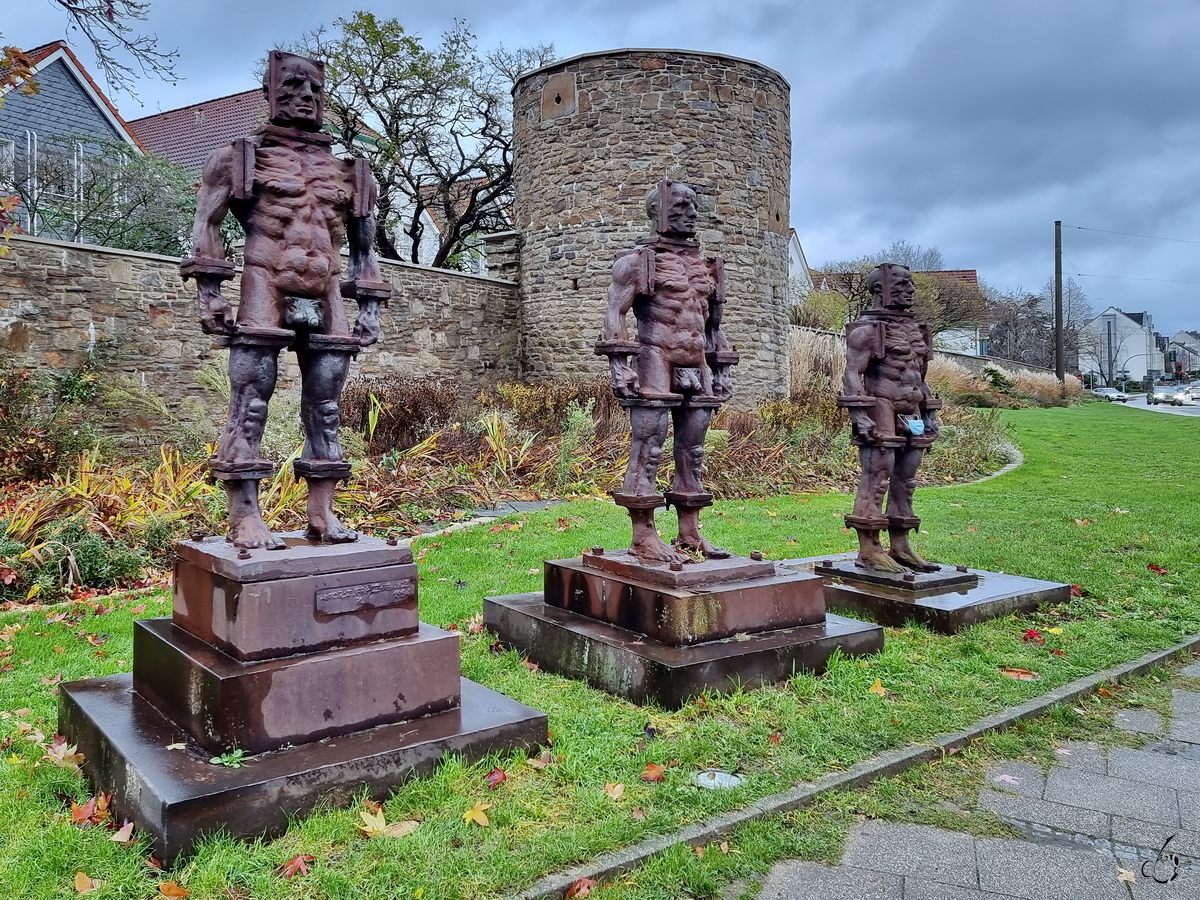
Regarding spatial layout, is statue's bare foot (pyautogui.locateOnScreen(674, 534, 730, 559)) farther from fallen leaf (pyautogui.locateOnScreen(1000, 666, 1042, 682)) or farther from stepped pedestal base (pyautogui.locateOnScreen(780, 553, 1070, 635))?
fallen leaf (pyautogui.locateOnScreen(1000, 666, 1042, 682))

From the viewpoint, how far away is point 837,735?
12.3 feet

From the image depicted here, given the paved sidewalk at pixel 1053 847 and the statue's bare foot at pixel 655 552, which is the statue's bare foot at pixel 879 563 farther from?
the paved sidewalk at pixel 1053 847

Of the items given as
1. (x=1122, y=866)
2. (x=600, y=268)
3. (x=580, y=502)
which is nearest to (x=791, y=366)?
(x=600, y=268)

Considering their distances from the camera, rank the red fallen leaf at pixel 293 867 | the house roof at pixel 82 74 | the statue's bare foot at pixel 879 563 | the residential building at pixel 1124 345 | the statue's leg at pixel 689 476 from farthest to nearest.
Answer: the residential building at pixel 1124 345 < the house roof at pixel 82 74 < the statue's bare foot at pixel 879 563 < the statue's leg at pixel 689 476 < the red fallen leaf at pixel 293 867

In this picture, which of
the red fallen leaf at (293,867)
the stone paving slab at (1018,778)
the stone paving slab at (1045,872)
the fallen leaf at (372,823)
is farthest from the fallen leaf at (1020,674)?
the red fallen leaf at (293,867)

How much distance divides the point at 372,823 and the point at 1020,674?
3411 mm

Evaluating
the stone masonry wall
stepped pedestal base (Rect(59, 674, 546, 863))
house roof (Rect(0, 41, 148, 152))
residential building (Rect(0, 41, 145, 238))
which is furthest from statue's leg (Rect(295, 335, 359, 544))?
house roof (Rect(0, 41, 148, 152))

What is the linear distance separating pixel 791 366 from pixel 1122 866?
48.2ft

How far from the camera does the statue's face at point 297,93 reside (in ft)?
11.4

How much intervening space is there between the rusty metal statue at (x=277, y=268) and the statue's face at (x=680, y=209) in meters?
1.74

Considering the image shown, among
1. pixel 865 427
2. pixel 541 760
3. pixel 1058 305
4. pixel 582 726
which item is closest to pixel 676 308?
pixel 865 427

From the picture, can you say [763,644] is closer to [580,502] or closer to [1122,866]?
[1122,866]

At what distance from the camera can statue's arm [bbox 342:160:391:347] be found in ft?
12.1

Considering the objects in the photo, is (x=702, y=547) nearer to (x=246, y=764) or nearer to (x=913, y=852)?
(x=913, y=852)
